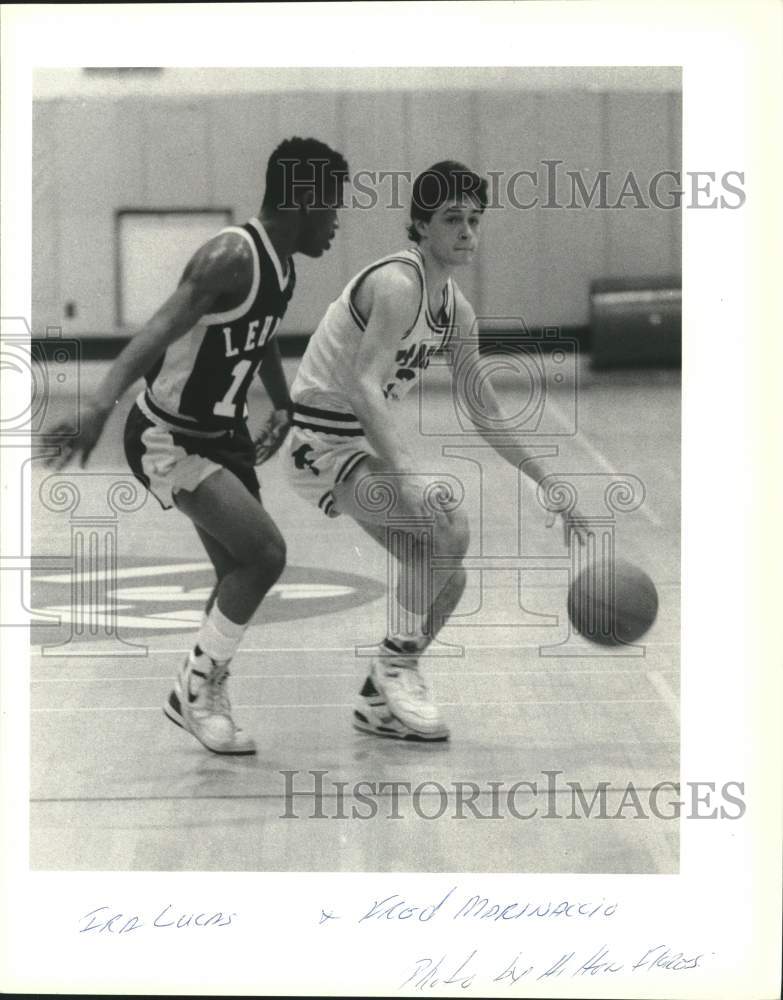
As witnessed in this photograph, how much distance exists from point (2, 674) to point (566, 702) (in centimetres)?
183

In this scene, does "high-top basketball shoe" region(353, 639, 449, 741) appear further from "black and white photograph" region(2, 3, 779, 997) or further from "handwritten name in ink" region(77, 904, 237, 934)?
"handwritten name in ink" region(77, 904, 237, 934)

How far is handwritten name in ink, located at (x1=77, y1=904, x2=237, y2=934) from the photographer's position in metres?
9.52

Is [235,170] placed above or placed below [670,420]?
above

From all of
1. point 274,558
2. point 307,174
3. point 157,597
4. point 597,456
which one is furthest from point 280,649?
point 307,174

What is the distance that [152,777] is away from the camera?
9812mm

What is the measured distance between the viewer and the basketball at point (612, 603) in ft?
32.4

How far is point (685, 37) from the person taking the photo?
9.59m

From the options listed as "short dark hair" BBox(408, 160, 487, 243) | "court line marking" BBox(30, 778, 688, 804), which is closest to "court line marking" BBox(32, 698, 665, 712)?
"court line marking" BBox(30, 778, 688, 804)

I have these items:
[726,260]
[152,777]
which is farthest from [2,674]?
[726,260]

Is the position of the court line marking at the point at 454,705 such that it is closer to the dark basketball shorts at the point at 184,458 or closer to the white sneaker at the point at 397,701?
the white sneaker at the point at 397,701

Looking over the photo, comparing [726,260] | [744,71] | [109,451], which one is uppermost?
[744,71]

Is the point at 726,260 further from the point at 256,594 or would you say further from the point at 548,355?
the point at 256,594

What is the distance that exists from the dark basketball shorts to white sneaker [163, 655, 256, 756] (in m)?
0.56
